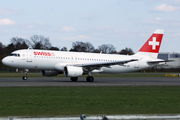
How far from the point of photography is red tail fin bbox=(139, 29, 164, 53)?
119 ft

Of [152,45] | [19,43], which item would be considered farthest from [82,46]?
[152,45]

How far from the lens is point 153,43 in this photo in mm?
36312

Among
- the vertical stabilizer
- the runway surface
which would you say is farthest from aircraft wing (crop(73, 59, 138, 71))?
the vertical stabilizer

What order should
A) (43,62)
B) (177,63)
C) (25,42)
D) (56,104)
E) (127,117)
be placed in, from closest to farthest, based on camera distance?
1. (127,117)
2. (56,104)
3. (43,62)
4. (177,63)
5. (25,42)

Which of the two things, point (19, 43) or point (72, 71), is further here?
point (19, 43)

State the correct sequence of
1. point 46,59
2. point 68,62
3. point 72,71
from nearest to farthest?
point 72,71, point 46,59, point 68,62

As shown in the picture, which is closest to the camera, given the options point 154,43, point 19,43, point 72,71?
point 72,71

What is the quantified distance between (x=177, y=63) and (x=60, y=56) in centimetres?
8542

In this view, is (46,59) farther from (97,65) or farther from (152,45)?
(152,45)

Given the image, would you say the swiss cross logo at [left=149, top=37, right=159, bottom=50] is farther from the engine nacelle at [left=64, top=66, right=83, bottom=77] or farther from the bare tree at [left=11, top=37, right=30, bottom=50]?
the bare tree at [left=11, top=37, right=30, bottom=50]

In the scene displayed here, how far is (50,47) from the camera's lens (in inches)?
4572

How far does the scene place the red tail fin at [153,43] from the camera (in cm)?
3625

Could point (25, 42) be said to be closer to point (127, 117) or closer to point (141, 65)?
point (141, 65)

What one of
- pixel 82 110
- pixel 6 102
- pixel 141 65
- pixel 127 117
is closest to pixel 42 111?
pixel 82 110
